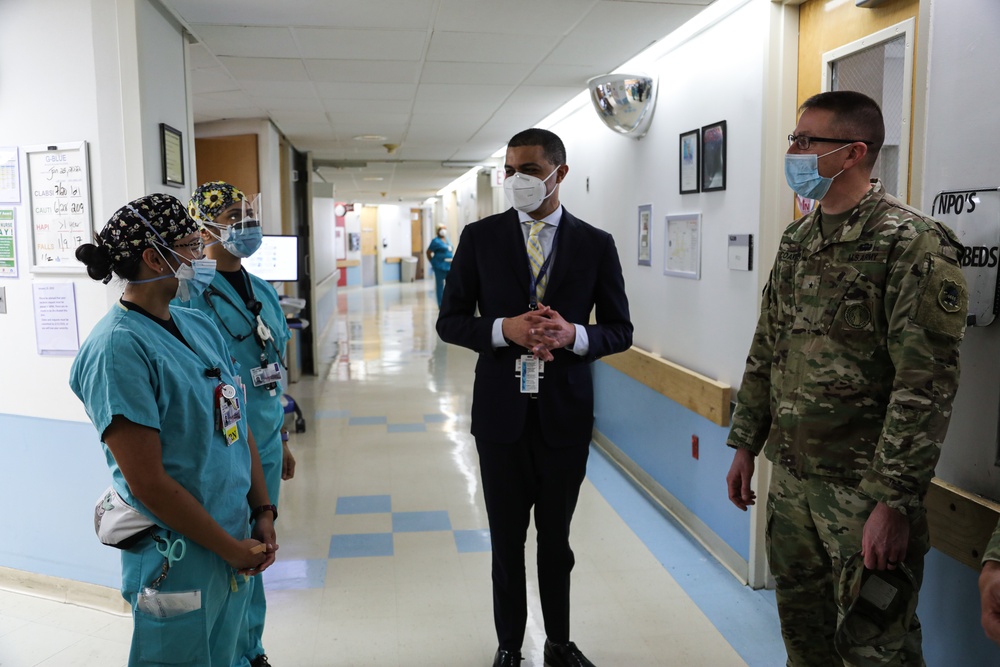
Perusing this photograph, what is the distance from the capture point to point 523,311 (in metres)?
2.27

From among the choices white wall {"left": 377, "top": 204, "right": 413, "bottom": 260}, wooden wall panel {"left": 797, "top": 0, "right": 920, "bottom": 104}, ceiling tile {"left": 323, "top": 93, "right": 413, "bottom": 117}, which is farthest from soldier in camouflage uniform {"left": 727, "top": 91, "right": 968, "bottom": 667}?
white wall {"left": 377, "top": 204, "right": 413, "bottom": 260}

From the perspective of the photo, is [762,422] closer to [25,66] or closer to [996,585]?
[996,585]

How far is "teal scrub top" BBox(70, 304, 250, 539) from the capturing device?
1479 mm

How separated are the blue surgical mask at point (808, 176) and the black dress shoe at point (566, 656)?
159cm

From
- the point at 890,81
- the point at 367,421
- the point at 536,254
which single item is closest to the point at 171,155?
the point at 536,254

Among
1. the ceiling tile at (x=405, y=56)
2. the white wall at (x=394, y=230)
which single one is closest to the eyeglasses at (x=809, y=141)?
the ceiling tile at (x=405, y=56)

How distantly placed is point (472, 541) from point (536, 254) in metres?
1.79

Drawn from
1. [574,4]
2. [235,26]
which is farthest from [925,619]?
[235,26]

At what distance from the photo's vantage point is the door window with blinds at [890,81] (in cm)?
218

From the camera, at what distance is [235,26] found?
339cm

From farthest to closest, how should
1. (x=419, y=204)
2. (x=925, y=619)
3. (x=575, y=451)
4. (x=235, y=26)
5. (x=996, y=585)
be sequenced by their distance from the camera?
(x=419, y=204) < (x=235, y=26) < (x=575, y=451) < (x=925, y=619) < (x=996, y=585)

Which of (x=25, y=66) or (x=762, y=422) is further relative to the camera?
(x=25, y=66)

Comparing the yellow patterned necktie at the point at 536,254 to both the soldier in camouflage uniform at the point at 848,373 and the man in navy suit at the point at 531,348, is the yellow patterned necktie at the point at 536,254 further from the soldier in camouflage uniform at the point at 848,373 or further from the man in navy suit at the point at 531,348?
the soldier in camouflage uniform at the point at 848,373

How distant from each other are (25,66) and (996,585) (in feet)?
11.4
